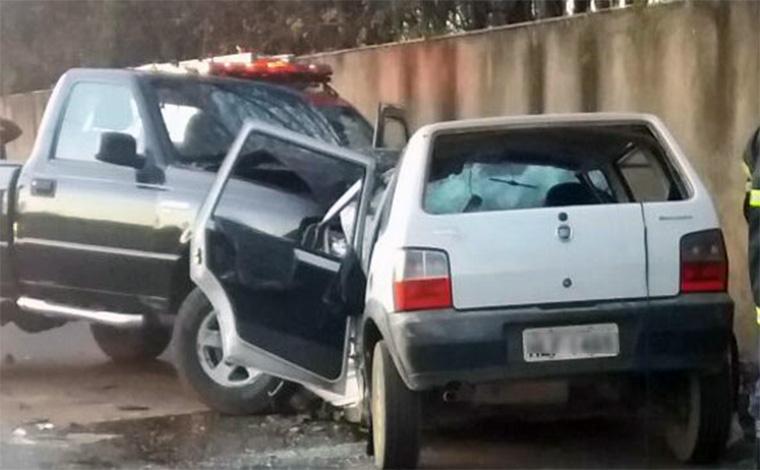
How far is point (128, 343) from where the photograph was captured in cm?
1056

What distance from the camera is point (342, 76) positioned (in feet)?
45.4

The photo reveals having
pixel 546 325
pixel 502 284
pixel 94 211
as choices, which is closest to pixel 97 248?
pixel 94 211

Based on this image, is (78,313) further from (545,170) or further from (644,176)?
(644,176)

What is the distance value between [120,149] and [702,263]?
376cm

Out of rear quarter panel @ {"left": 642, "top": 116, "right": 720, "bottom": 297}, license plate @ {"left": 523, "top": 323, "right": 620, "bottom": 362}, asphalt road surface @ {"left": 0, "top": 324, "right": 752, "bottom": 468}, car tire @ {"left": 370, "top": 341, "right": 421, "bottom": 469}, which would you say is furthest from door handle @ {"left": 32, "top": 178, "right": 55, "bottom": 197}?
rear quarter panel @ {"left": 642, "top": 116, "right": 720, "bottom": 297}

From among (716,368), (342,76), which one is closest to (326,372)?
(716,368)

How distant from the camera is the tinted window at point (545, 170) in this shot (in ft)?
22.2

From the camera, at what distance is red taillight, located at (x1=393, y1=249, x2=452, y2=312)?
6.45m

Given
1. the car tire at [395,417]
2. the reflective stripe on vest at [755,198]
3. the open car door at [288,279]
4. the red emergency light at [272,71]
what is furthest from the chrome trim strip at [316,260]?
the red emergency light at [272,71]

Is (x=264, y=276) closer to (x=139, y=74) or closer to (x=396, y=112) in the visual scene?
(x=139, y=74)

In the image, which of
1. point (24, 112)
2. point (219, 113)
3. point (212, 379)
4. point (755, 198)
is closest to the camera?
point (755, 198)

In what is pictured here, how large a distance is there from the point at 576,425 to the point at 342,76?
645 centimetres

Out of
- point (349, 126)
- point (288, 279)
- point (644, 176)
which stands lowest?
point (288, 279)

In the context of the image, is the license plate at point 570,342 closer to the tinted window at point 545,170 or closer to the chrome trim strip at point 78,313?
the tinted window at point 545,170
